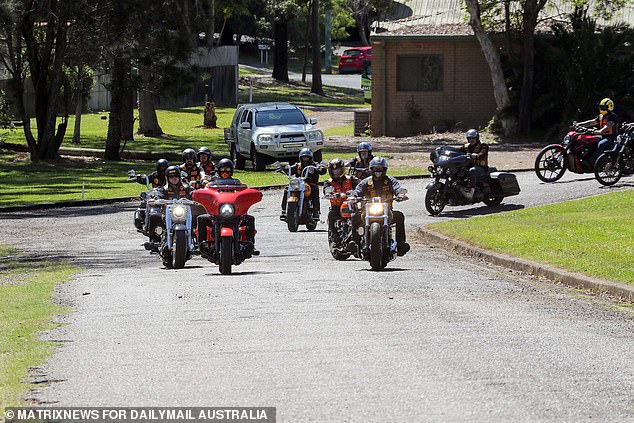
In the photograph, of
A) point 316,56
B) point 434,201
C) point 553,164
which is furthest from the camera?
point 316,56

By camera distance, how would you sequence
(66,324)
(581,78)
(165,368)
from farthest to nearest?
1. (581,78)
2. (66,324)
3. (165,368)

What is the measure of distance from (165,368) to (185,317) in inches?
110

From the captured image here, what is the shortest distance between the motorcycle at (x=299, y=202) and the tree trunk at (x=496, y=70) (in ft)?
77.4

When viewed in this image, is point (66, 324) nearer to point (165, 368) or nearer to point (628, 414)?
point (165, 368)

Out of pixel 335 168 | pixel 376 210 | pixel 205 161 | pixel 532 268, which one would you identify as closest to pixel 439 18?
pixel 205 161

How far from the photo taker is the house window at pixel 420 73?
50469 millimetres

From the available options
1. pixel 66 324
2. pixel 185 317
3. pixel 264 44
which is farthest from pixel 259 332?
pixel 264 44

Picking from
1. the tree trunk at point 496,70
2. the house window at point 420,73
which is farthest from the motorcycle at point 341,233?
the house window at point 420,73

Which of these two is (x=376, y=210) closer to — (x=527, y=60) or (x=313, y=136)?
(x=313, y=136)

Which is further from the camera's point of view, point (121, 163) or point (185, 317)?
point (121, 163)

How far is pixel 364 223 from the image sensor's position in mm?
18125

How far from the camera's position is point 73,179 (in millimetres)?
37031

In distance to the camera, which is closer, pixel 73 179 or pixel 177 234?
pixel 177 234

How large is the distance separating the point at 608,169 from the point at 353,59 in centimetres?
7053
